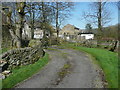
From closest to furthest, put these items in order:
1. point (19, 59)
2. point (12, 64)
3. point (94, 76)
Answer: point (94, 76) < point (12, 64) < point (19, 59)

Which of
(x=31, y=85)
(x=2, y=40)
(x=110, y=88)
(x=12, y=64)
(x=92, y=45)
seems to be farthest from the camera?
(x=92, y=45)

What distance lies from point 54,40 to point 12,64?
1605 cm

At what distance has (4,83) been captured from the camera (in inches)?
257

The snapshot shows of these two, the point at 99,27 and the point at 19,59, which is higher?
the point at 99,27

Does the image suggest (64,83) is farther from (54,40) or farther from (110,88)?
(54,40)

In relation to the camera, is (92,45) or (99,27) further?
(99,27)

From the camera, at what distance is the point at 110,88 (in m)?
5.76

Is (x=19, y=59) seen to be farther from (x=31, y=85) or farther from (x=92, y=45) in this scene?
(x=92, y=45)

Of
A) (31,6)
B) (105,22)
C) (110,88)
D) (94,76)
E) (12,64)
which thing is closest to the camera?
(110,88)

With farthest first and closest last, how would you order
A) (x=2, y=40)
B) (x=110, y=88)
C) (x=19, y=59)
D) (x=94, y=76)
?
(x=2, y=40) → (x=19, y=59) → (x=94, y=76) → (x=110, y=88)

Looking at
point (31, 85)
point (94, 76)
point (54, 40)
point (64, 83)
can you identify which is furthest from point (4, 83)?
point (54, 40)

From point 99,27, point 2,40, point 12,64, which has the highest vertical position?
point 99,27

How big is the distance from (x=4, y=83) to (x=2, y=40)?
10.0 m

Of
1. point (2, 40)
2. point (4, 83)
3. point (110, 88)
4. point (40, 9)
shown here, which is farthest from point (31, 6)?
point (110, 88)
